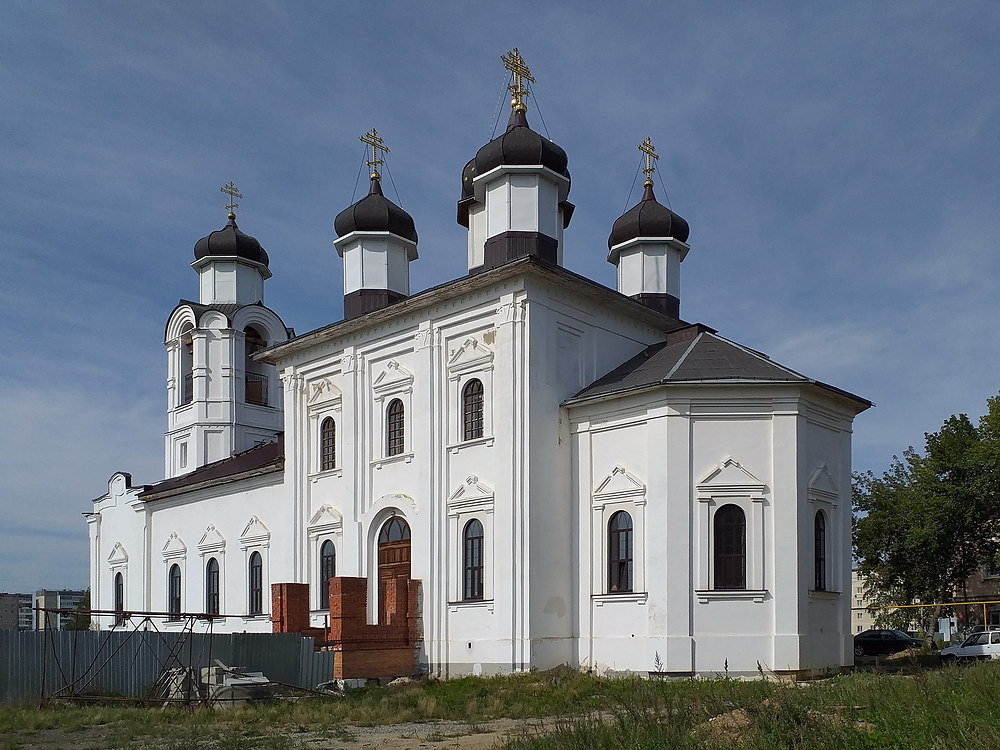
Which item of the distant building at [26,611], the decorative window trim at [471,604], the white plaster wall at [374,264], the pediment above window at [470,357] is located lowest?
the distant building at [26,611]

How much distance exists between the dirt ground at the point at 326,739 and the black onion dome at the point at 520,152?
12605mm

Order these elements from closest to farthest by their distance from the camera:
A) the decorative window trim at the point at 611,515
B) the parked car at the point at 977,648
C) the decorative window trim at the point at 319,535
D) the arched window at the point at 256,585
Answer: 1. the decorative window trim at the point at 611,515
2. the parked car at the point at 977,648
3. the decorative window trim at the point at 319,535
4. the arched window at the point at 256,585

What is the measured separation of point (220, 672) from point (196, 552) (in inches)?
570

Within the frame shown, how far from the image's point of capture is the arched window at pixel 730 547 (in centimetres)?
1964

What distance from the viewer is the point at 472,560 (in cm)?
2167

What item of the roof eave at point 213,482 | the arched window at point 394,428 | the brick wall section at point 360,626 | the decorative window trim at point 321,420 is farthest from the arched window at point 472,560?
the roof eave at point 213,482

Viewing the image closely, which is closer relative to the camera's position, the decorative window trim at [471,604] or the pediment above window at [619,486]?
the pediment above window at [619,486]

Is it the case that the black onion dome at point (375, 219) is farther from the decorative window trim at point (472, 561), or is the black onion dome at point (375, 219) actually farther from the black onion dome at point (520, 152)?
the decorative window trim at point (472, 561)

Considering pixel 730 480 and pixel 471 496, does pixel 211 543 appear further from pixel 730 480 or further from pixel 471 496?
pixel 730 480

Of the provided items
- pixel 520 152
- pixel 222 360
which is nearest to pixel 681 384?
pixel 520 152

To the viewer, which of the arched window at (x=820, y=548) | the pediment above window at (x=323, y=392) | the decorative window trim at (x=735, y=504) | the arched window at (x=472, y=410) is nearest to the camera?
the decorative window trim at (x=735, y=504)

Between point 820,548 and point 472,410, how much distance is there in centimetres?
734

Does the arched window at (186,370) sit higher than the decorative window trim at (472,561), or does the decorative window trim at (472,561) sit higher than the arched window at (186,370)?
the arched window at (186,370)

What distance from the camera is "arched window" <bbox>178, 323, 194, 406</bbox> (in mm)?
36062
